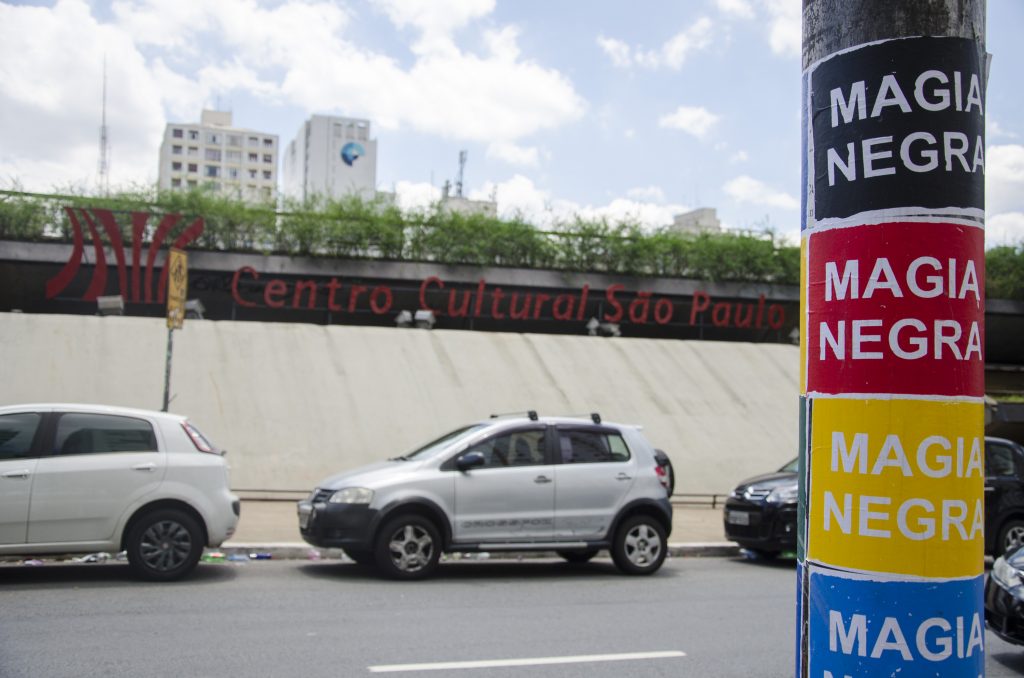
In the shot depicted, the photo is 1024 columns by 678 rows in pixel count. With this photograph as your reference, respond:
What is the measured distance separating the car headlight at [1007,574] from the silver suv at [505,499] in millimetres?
4148

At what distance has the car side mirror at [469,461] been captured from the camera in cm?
1045

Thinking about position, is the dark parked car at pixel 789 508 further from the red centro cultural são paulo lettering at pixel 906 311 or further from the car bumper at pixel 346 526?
the red centro cultural são paulo lettering at pixel 906 311

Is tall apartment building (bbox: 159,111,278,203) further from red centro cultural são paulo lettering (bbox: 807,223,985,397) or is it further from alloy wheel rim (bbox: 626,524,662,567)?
red centro cultural são paulo lettering (bbox: 807,223,985,397)

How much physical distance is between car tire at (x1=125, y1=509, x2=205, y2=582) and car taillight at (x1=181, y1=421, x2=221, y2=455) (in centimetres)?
68

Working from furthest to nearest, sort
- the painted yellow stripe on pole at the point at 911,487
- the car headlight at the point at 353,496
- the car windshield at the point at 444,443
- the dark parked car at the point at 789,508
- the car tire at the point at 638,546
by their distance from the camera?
the dark parked car at the point at 789,508
the car tire at the point at 638,546
the car windshield at the point at 444,443
the car headlight at the point at 353,496
the painted yellow stripe on pole at the point at 911,487

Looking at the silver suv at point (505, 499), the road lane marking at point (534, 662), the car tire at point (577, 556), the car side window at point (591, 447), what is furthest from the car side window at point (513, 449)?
the road lane marking at point (534, 662)

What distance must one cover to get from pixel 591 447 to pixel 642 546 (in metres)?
1.27

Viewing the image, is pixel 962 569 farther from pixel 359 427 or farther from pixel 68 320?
pixel 68 320

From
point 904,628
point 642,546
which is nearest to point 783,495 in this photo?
point 642,546

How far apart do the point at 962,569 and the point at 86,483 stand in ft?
27.9

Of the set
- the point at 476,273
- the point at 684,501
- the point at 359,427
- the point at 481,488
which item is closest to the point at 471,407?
the point at 359,427

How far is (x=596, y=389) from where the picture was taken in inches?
855

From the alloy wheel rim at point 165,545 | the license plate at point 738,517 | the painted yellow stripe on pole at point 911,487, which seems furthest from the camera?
the license plate at point 738,517

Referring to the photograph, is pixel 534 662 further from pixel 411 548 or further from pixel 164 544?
pixel 164 544
